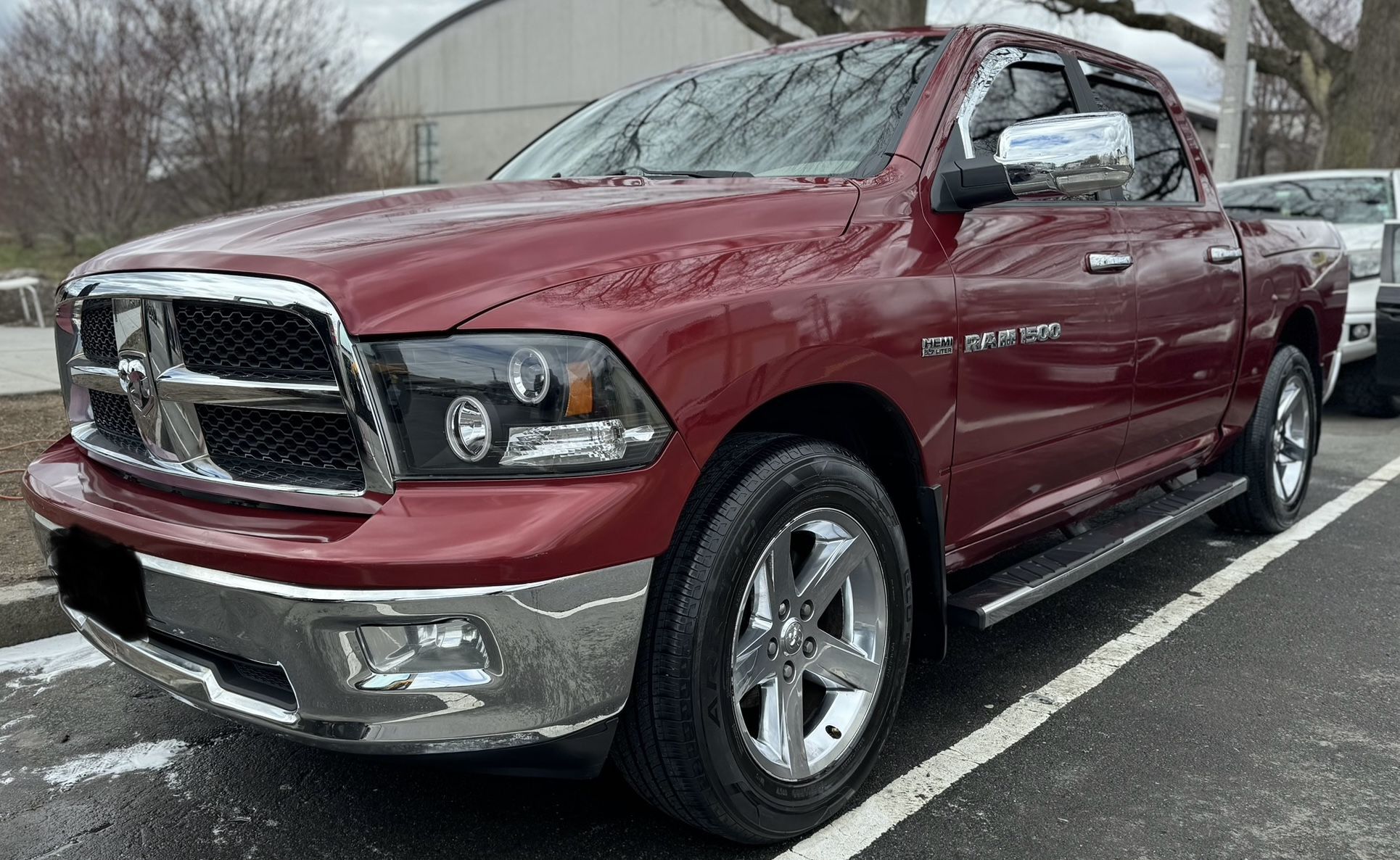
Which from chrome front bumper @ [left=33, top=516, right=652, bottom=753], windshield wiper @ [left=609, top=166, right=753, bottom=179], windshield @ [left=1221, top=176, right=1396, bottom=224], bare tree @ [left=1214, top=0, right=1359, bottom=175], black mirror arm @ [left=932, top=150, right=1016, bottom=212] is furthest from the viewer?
bare tree @ [left=1214, top=0, right=1359, bottom=175]

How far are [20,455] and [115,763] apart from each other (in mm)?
3126

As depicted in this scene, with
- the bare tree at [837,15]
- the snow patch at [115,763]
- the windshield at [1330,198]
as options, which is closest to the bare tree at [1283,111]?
the bare tree at [837,15]

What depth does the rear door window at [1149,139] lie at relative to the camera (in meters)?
3.88

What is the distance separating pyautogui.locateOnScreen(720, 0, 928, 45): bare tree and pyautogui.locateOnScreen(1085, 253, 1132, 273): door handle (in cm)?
570

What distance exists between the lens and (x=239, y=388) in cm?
206

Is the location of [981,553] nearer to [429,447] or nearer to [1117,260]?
[1117,260]

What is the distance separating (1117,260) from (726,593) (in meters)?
1.83

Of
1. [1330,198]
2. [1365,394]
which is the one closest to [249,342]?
[1365,394]

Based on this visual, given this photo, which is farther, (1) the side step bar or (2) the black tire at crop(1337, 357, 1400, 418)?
(2) the black tire at crop(1337, 357, 1400, 418)

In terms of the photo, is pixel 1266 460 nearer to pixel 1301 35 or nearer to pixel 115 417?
pixel 115 417

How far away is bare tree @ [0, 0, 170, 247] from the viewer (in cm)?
1616

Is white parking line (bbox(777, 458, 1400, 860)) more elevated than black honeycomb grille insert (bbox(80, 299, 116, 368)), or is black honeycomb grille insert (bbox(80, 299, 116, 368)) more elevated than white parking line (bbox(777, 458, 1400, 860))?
black honeycomb grille insert (bbox(80, 299, 116, 368))

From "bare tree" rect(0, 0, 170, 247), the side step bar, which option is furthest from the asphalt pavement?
"bare tree" rect(0, 0, 170, 247)

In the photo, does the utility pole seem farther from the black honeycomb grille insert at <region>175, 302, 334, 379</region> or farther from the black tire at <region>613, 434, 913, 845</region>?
the black honeycomb grille insert at <region>175, 302, 334, 379</region>
